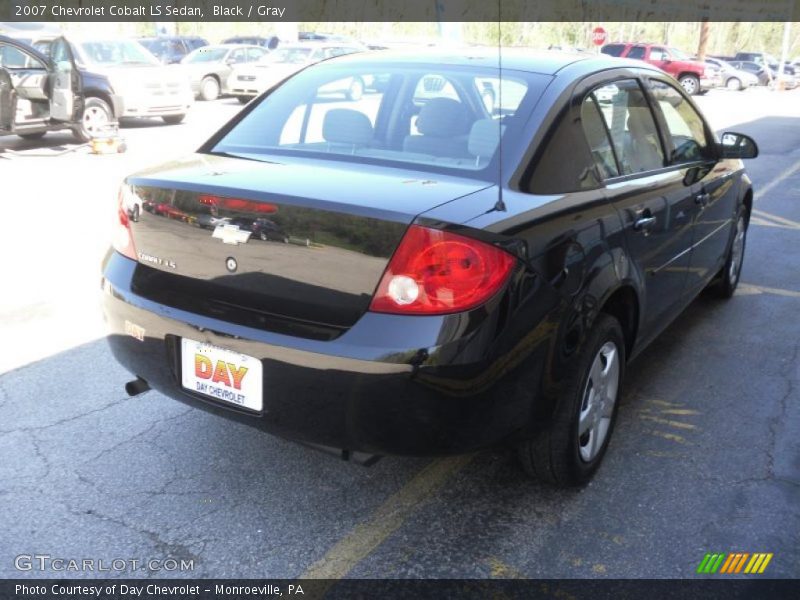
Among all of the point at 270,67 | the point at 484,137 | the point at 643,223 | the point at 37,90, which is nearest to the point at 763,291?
the point at 643,223

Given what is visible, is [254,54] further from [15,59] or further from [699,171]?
[699,171]

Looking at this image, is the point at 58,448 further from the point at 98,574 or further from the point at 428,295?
the point at 428,295

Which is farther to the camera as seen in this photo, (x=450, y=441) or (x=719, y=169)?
(x=719, y=169)

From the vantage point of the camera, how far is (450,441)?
2568 mm

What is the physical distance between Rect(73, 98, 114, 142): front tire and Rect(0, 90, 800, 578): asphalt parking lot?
30.0ft

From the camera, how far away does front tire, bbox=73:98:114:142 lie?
13072mm

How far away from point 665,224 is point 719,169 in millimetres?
1247

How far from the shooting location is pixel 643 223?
135 inches

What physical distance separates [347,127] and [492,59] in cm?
74

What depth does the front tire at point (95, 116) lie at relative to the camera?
515 inches

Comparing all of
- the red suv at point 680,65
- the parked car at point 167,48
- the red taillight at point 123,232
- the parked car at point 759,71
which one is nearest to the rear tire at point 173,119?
the parked car at point 167,48

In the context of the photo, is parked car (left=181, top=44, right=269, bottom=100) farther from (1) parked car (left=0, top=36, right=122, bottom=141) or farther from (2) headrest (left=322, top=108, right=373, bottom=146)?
(2) headrest (left=322, top=108, right=373, bottom=146)
